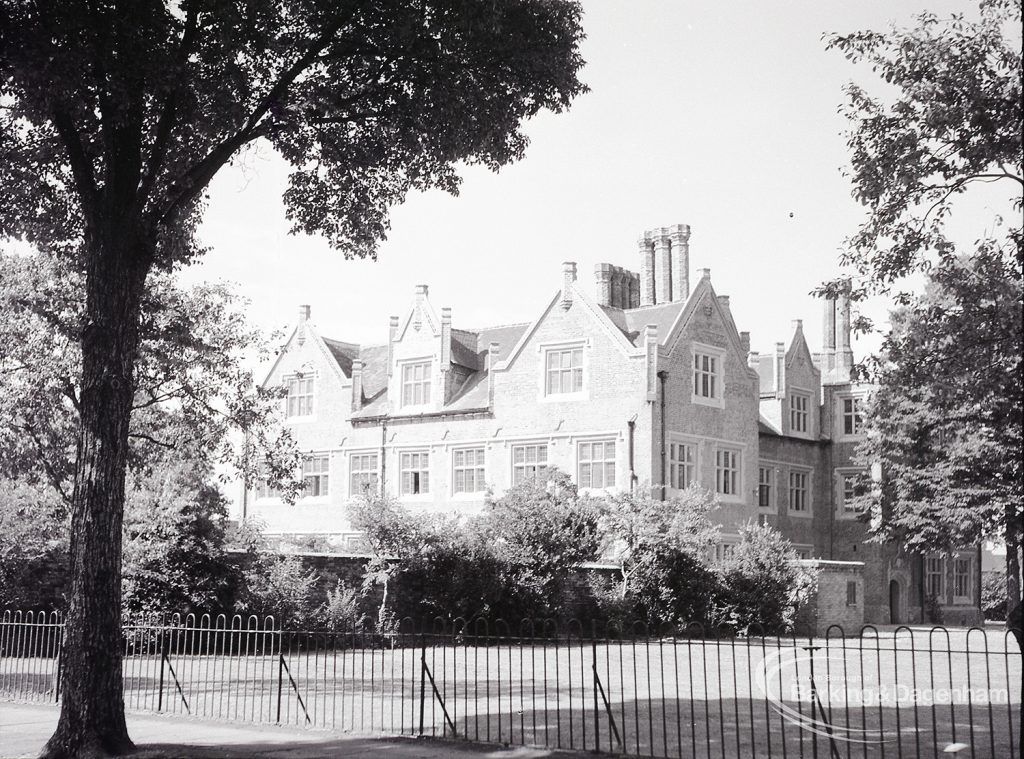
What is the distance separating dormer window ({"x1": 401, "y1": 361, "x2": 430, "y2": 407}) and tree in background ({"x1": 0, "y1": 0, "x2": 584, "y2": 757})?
26.5m

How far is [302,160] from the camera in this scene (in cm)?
1570

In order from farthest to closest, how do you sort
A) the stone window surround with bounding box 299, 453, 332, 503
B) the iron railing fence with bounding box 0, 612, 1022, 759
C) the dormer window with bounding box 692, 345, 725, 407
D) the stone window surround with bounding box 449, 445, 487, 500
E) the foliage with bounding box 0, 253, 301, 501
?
the stone window surround with bounding box 299, 453, 332, 503, the stone window surround with bounding box 449, 445, 487, 500, the dormer window with bounding box 692, 345, 725, 407, the foliage with bounding box 0, 253, 301, 501, the iron railing fence with bounding box 0, 612, 1022, 759

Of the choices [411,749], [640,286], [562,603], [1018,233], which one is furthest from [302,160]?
[640,286]

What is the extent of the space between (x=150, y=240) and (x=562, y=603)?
18.5 meters

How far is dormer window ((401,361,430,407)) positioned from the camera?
4341 centimetres

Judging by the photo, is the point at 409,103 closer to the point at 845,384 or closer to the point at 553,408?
the point at 553,408

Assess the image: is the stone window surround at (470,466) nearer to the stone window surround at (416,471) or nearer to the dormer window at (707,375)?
the stone window surround at (416,471)

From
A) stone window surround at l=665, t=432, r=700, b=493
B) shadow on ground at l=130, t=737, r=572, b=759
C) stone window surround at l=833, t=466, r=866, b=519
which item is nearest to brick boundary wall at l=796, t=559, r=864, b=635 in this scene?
stone window surround at l=665, t=432, r=700, b=493

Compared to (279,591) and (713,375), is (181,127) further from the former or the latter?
(713,375)

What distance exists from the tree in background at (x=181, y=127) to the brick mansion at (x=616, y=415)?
19951 millimetres

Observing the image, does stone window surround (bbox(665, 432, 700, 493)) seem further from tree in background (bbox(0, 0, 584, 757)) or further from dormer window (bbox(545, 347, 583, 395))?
tree in background (bbox(0, 0, 584, 757))

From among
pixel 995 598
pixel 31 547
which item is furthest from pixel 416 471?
pixel 995 598

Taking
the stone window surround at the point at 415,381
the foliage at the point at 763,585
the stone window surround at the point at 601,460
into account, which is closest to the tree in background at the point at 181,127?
the foliage at the point at 763,585

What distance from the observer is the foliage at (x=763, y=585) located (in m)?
31.3
